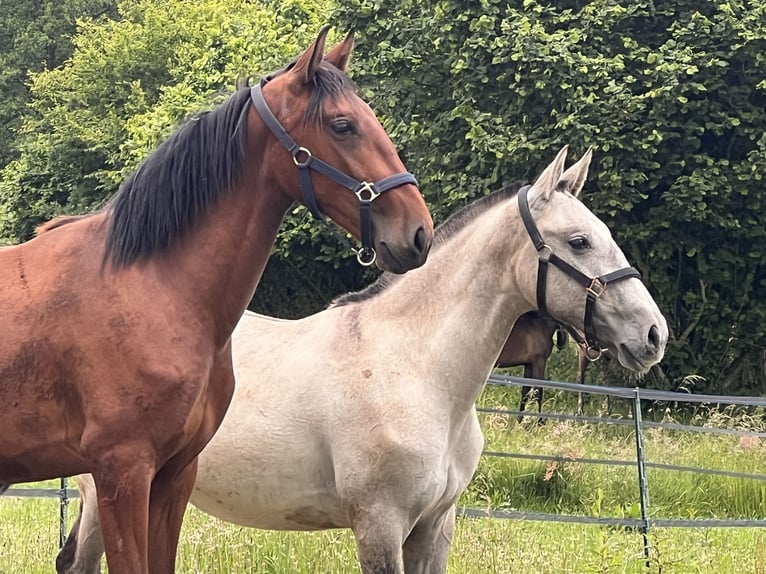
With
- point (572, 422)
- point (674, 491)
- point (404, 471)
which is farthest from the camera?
point (572, 422)

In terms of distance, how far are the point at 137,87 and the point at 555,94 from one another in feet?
59.0

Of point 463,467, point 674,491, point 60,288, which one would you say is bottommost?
point 674,491

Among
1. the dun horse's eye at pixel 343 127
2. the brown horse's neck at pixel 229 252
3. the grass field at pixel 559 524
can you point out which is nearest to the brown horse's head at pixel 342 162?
the dun horse's eye at pixel 343 127

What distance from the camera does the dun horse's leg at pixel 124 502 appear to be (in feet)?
7.78

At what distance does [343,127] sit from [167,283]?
2.20 feet

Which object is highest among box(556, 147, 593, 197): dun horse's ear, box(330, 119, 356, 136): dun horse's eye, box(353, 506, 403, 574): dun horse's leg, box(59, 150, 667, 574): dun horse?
box(330, 119, 356, 136): dun horse's eye

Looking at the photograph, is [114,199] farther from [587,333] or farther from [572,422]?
[572,422]

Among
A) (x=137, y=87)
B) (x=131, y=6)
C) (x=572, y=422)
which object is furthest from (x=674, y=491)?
(x=131, y=6)

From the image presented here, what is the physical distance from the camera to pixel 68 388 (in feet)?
8.11

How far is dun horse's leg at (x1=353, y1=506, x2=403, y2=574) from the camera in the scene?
3.30 m

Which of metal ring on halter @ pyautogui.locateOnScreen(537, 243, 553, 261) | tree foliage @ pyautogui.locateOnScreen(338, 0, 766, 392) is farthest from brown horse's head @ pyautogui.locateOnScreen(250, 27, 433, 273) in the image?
tree foliage @ pyautogui.locateOnScreen(338, 0, 766, 392)

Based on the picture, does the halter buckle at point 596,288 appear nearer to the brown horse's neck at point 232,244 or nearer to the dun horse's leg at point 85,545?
the brown horse's neck at point 232,244

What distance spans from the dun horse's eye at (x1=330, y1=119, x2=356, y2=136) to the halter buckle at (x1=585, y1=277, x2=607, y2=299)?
50.5 inches

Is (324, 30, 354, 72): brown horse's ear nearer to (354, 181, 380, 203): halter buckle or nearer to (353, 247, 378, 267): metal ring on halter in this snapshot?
(354, 181, 380, 203): halter buckle
